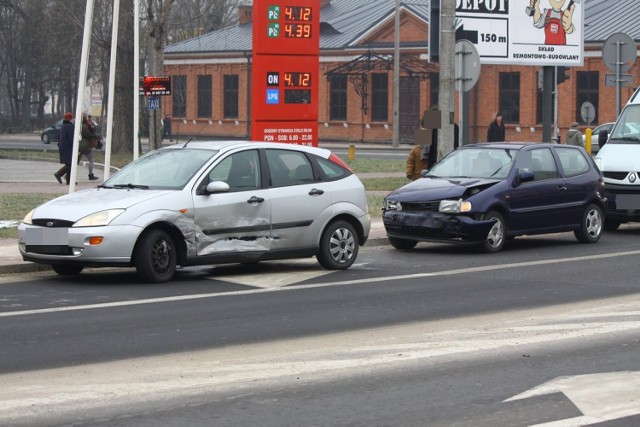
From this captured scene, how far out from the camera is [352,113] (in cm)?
6906

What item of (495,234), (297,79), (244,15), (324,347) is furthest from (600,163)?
(244,15)

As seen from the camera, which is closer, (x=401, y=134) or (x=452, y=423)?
(x=452, y=423)

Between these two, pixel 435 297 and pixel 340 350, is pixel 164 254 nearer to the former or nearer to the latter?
pixel 435 297

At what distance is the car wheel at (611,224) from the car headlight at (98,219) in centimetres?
1045

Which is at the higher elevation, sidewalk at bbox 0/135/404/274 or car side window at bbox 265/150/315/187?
car side window at bbox 265/150/315/187

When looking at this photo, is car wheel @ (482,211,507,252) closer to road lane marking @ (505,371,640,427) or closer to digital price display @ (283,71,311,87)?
digital price display @ (283,71,311,87)

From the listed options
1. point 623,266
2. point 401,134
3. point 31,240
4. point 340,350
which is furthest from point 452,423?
point 401,134

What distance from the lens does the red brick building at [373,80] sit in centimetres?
5984

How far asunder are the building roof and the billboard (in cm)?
2833

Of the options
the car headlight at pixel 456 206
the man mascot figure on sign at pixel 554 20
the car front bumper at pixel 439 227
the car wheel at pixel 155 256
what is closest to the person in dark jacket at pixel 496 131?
the man mascot figure on sign at pixel 554 20

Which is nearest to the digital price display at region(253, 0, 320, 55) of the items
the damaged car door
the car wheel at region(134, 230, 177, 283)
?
the damaged car door

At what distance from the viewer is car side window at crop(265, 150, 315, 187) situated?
14.6 metres

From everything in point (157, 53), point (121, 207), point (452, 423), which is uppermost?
point (157, 53)

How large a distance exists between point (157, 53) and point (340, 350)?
3070cm
